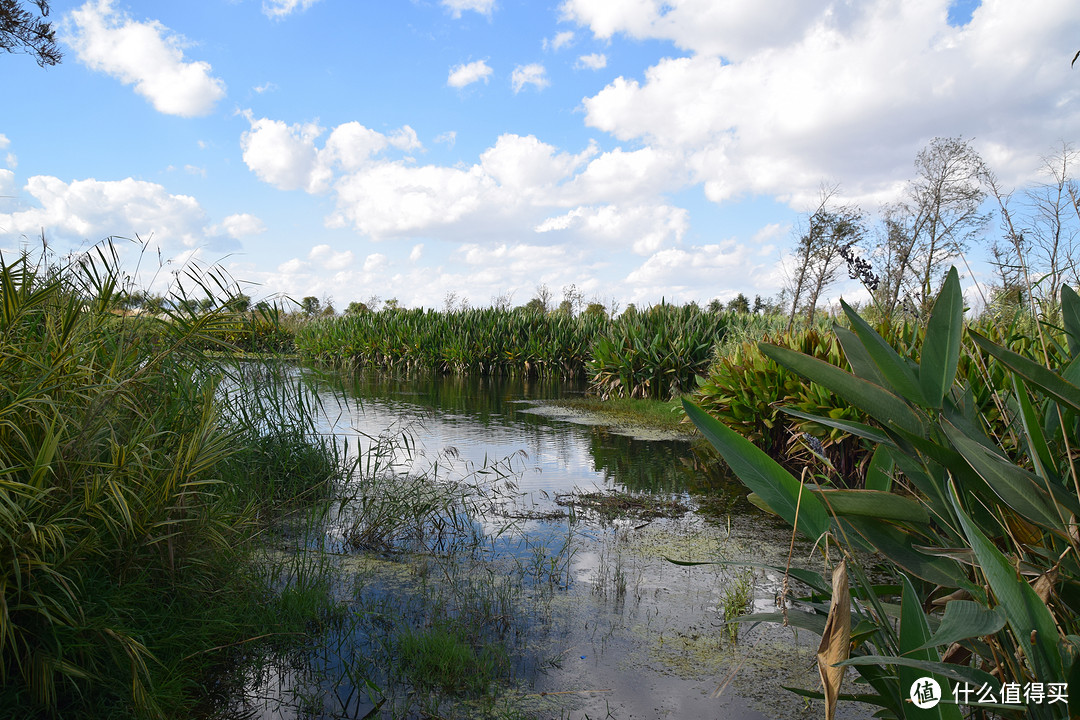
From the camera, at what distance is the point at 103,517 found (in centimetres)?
225

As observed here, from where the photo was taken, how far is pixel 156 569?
2.61 m

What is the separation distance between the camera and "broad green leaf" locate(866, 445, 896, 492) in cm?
180

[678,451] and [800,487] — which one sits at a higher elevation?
[800,487]

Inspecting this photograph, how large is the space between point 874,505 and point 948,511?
0.18 meters

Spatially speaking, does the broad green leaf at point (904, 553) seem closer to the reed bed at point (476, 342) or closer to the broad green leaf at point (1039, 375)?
the broad green leaf at point (1039, 375)

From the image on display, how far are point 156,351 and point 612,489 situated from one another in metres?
4.00

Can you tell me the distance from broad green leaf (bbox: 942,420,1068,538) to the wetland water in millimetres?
1135

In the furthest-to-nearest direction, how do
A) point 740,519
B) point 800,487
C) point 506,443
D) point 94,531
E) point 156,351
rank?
1. point 506,443
2. point 740,519
3. point 156,351
4. point 94,531
5. point 800,487

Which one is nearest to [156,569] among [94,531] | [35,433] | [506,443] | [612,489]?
[94,531]

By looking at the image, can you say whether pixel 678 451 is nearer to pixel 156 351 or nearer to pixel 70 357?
pixel 156 351

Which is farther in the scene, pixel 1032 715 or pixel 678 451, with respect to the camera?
pixel 678 451

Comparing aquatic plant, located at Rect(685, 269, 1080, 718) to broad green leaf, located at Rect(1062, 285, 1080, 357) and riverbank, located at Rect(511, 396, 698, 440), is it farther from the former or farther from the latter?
riverbank, located at Rect(511, 396, 698, 440)

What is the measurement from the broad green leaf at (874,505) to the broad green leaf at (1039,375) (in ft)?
1.22

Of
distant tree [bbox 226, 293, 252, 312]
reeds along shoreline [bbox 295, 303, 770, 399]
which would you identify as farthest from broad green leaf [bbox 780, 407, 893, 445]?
reeds along shoreline [bbox 295, 303, 770, 399]
